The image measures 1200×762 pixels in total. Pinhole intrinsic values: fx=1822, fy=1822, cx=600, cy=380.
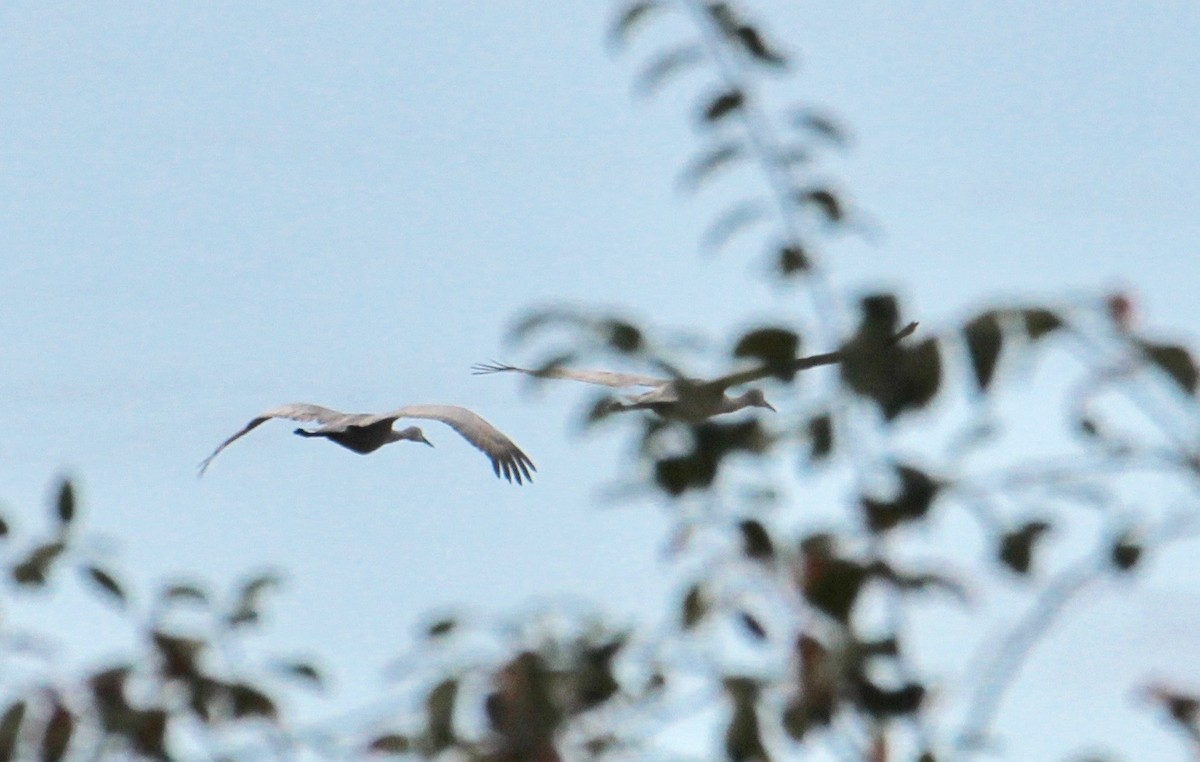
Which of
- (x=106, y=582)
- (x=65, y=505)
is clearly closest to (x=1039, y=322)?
(x=106, y=582)

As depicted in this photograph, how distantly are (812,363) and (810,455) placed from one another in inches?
9.4

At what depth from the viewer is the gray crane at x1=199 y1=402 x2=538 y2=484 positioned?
14.6 m

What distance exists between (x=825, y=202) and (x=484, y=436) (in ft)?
43.0

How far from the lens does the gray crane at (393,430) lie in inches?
577

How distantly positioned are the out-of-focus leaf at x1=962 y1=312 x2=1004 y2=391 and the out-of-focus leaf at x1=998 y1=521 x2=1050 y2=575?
38cm

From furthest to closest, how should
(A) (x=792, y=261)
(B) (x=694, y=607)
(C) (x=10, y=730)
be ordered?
(C) (x=10, y=730) < (A) (x=792, y=261) < (B) (x=694, y=607)

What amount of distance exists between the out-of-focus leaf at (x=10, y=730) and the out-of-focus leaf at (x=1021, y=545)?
196 centimetres

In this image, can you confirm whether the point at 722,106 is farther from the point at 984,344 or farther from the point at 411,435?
the point at 411,435

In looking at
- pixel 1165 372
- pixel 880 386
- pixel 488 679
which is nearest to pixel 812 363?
pixel 880 386

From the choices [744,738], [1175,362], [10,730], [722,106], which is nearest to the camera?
[1175,362]

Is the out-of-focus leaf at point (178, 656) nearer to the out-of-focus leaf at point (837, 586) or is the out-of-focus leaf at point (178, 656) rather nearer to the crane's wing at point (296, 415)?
the out-of-focus leaf at point (837, 586)

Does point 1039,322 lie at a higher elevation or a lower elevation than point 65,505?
lower

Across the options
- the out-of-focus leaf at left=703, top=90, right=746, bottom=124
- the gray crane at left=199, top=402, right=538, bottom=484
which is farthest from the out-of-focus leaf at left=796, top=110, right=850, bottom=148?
the gray crane at left=199, top=402, right=538, bottom=484

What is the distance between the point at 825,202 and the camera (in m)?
3.17
